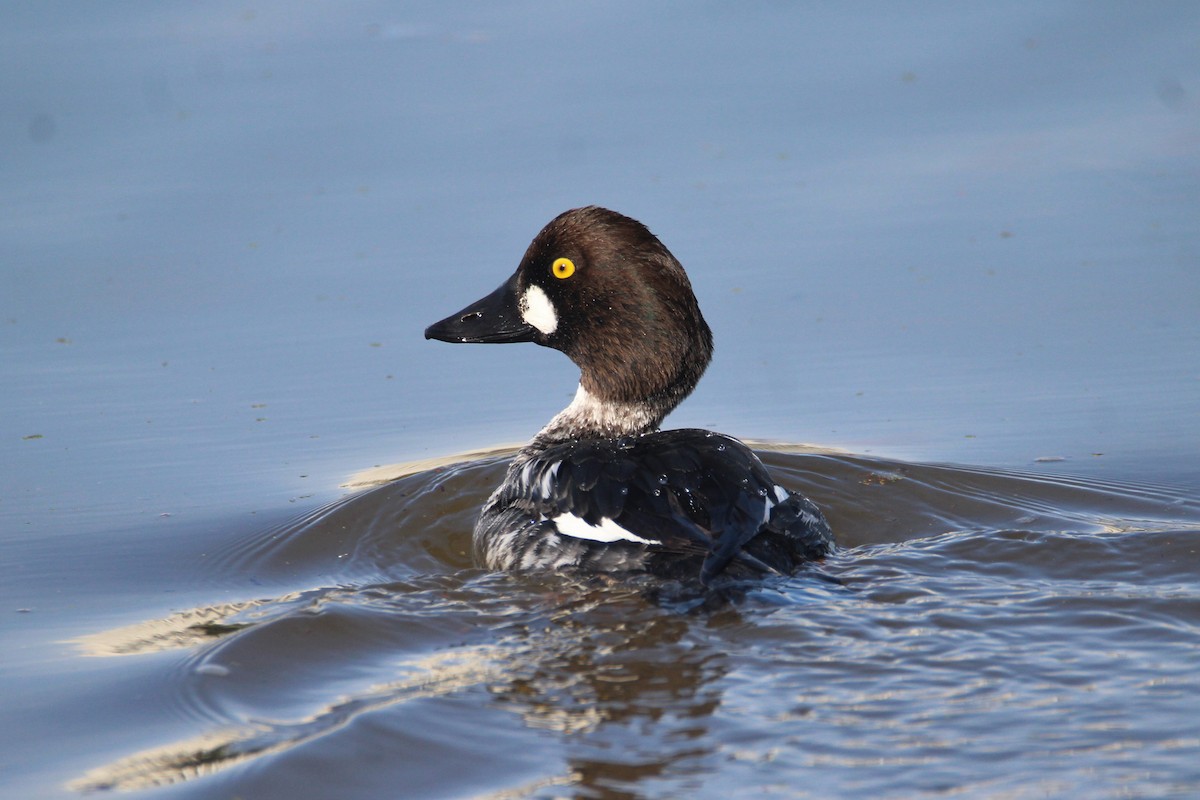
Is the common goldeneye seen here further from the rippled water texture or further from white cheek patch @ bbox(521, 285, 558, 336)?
the rippled water texture

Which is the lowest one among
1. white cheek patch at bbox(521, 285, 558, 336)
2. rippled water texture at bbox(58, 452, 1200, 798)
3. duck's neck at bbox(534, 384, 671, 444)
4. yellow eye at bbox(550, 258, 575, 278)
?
rippled water texture at bbox(58, 452, 1200, 798)

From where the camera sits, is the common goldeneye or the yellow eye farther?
the yellow eye

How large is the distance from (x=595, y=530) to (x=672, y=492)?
0.33 meters

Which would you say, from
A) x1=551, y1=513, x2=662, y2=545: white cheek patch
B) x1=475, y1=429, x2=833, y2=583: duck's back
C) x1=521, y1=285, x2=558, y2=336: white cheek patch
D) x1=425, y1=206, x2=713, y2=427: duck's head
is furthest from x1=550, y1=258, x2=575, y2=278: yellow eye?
x1=551, y1=513, x2=662, y2=545: white cheek patch

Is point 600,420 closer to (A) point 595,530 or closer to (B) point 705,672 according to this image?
(A) point 595,530

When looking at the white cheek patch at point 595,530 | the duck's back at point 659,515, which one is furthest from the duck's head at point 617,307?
the white cheek patch at point 595,530

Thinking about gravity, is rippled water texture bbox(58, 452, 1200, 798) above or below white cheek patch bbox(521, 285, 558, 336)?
below

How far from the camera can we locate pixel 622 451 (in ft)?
19.9

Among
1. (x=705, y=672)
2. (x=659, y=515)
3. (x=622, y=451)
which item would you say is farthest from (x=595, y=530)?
(x=705, y=672)

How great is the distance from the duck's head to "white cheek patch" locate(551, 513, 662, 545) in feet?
3.35

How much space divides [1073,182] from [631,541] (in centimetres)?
511

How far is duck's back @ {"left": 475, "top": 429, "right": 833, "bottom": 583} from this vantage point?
18.1 feet

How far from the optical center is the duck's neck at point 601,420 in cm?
685

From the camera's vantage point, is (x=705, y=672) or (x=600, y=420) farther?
(x=600, y=420)
